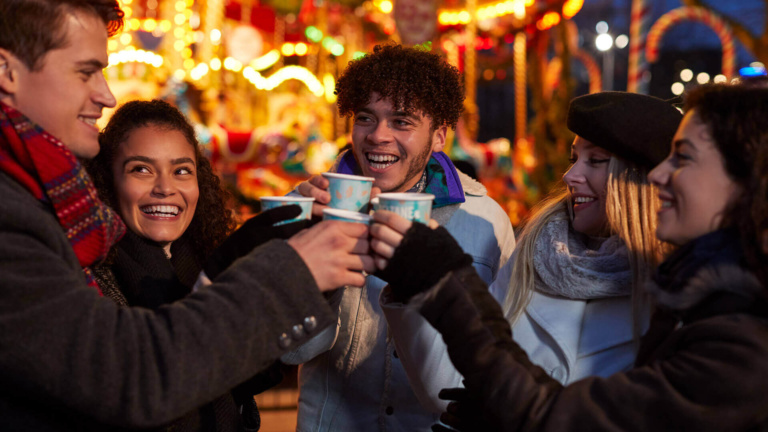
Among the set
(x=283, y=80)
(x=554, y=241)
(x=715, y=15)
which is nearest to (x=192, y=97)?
(x=283, y=80)

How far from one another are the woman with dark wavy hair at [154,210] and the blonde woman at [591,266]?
0.63 metres

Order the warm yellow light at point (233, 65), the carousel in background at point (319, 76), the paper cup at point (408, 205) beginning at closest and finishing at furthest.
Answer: the paper cup at point (408, 205) → the carousel in background at point (319, 76) → the warm yellow light at point (233, 65)

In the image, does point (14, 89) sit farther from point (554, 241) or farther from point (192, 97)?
point (192, 97)

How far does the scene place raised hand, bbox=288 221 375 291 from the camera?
1457mm

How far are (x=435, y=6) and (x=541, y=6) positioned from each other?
11.2 ft

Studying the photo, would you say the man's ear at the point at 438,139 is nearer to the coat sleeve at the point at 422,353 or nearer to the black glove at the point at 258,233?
the coat sleeve at the point at 422,353

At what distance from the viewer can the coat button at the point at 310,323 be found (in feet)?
4.46

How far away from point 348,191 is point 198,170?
85 cm

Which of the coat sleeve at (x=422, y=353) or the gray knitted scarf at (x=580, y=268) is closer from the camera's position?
the gray knitted scarf at (x=580, y=268)

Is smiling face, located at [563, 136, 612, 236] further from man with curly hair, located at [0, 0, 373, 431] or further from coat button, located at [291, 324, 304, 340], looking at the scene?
coat button, located at [291, 324, 304, 340]

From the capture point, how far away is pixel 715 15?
913 cm

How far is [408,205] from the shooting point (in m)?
1.60

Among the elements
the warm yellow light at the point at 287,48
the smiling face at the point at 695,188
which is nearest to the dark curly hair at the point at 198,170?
the smiling face at the point at 695,188

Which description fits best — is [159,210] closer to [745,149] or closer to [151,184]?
[151,184]
